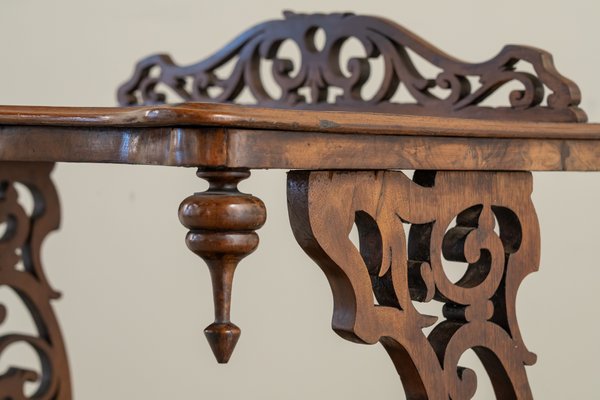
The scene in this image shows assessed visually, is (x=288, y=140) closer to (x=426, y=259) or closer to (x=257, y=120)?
(x=257, y=120)

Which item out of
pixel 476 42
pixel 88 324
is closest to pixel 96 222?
pixel 88 324

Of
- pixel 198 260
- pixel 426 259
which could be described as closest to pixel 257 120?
pixel 426 259

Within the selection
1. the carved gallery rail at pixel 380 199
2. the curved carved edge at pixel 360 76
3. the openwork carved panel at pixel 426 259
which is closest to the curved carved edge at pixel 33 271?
the curved carved edge at pixel 360 76

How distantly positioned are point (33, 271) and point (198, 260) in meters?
0.72

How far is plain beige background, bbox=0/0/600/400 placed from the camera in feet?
7.25

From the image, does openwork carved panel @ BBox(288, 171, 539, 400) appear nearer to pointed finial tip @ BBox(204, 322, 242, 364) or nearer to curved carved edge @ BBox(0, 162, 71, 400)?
pointed finial tip @ BBox(204, 322, 242, 364)

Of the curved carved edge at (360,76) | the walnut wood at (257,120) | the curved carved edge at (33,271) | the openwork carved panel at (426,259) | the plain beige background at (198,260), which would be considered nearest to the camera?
the walnut wood at (257,120)

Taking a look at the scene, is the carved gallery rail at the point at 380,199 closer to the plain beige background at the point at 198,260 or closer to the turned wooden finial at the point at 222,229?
the turned wooden finial at the point at 222,229

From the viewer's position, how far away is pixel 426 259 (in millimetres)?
1266

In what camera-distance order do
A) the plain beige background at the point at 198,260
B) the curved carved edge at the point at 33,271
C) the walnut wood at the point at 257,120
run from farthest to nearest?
the plain beige background at the point at 198,260 → the curved carved edge at the point at 33,271 → the walnut wood at the point at 257,120

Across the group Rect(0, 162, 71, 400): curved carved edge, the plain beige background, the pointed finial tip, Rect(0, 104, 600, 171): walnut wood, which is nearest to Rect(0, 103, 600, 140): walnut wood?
Rect(0, 104, 600, 171): walnut wood

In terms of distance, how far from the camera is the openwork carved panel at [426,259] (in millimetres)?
1156

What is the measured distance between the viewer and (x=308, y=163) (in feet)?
3.53

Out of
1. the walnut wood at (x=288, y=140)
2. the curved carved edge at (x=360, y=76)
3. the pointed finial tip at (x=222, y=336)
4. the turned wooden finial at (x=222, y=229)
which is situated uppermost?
the curved carved edge at (x=360, y=76)
